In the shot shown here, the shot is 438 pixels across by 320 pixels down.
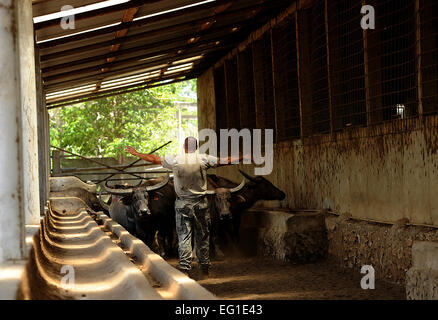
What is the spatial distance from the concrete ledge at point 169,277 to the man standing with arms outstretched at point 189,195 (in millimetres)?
802

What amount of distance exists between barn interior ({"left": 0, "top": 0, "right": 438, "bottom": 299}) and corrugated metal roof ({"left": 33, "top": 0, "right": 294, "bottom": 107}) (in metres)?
0.05

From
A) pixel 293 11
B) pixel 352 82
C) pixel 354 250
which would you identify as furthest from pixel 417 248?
pixel 293 11

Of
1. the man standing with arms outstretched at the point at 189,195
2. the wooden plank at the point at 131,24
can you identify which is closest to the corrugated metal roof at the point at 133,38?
the wooden plank at the point at 131,24

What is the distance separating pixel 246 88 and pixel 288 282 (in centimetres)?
802

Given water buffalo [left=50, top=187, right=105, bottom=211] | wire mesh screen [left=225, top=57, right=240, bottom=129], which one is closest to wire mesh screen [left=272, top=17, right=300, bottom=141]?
wire mesh screen [left=225, top=57, right=240, bottom=129]

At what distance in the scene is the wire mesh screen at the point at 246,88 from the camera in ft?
55.4

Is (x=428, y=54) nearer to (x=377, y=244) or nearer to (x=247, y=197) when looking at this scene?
(x=377, y=244)

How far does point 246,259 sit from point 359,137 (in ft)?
12.4

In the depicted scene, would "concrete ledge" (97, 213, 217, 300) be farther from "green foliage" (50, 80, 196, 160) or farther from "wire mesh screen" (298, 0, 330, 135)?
"green foliage" (50, 80, 196, 160)

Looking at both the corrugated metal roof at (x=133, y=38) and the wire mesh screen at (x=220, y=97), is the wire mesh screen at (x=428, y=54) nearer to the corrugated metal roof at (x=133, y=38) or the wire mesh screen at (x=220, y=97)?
the corrugated metal roof at (x=133, y=38)

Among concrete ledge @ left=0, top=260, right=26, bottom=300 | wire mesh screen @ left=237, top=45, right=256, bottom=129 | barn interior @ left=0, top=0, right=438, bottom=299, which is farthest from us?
wire mesh screen @ left=237, top=45, right=256, bottom=129

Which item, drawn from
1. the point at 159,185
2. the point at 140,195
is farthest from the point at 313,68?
the point at 140,195

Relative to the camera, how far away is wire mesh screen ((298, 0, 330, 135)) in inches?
494

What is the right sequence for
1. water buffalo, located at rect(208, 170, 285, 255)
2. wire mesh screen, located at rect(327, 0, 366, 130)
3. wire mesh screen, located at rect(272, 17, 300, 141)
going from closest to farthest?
wire mesh screen, located at rect(327, 0, 366, 130) < wire mesh screen, located at rect(272, 17, 300, 141) < water buffalo, located at rect(208, 170, 285, 255)
